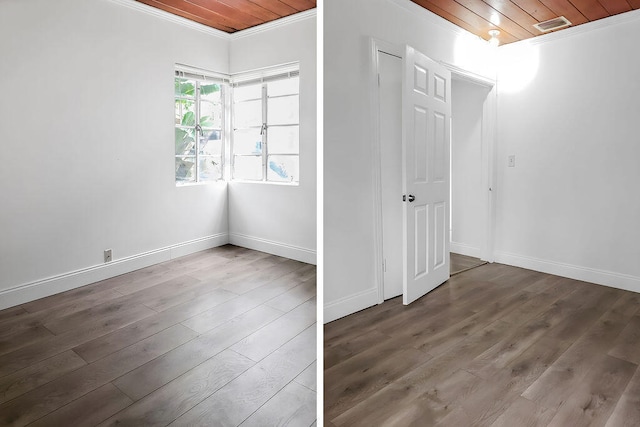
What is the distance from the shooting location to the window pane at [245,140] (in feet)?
2.22

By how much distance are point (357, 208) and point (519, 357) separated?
758mm

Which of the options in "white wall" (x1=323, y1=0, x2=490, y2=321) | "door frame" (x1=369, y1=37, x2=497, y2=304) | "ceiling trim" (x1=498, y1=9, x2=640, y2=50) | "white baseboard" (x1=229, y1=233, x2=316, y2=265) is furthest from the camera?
"ceiling trim" (x1=498, y1=9, x2=640, y2=50)

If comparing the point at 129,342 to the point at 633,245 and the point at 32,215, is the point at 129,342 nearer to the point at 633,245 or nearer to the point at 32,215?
the point at 32,215

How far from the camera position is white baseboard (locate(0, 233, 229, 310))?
44 cm

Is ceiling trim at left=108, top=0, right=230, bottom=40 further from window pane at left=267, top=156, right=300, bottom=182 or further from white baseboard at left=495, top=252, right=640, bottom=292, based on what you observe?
white baseboard at left=495, top=252, right=640, bottom=292

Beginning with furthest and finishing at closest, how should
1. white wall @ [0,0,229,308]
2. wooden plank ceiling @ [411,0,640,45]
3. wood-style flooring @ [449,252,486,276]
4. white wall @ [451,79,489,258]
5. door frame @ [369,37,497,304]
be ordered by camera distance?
white wall @ [451,79,489,258]
wood-style flooring @ [449,252,486,276]
wooden plank ceiling @ [411,0,640,45]
door frame @ [369,37,497,304]
white wall @ [0,0,229,308]

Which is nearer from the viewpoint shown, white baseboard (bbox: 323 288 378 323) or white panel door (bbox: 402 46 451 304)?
white baseboard (bbox: 323 288 378 323)

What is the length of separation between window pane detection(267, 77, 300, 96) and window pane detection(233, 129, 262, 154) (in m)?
0.16

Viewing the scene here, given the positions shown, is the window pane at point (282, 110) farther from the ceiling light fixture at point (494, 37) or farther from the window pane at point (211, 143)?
the ceiling light fixture at point (494, 37)

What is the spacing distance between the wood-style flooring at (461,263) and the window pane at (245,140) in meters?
→ 1.69

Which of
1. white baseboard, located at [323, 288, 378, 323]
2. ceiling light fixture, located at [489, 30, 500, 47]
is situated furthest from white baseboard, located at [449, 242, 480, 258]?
ceiling light fixture, located at [489, 30, 500, 47]

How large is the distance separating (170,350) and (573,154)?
220 centimetres

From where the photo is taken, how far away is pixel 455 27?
1.93 m

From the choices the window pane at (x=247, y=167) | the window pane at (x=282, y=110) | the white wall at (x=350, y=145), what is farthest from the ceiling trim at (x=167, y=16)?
the white wall at (x=350, y=145)
